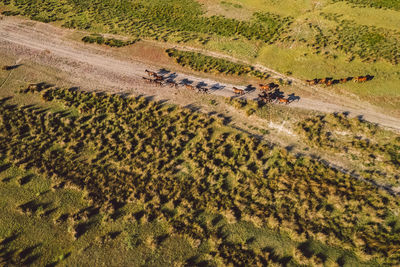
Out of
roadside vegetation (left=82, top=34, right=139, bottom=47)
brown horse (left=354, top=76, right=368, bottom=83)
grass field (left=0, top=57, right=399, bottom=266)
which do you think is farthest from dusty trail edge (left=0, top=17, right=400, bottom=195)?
grass field (left=0, top=57, right=399, bottom=266)

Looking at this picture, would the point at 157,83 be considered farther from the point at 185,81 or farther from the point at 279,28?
the point at 279,28

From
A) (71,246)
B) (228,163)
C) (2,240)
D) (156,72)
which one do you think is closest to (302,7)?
(156,72)

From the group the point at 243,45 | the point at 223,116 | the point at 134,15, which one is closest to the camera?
the point at 223,116

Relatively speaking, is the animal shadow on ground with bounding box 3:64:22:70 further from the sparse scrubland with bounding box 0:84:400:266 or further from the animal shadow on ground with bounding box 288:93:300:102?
the animal shadow on ground with bounding box 288:93:300:102

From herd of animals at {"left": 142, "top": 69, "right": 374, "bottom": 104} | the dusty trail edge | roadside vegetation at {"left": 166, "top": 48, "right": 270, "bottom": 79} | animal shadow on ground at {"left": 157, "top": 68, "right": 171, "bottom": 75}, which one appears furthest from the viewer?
animal shadow on ground at {"left": 157, "top": 68, "right": 171, "bottom": 75}

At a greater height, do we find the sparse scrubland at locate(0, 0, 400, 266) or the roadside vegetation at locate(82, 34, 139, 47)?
the roadside vegetation at locate(82, 34, 139, 47)

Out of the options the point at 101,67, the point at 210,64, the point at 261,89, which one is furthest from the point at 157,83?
the point at 261,89

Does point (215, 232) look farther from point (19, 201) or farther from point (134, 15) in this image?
point (134, 15)
